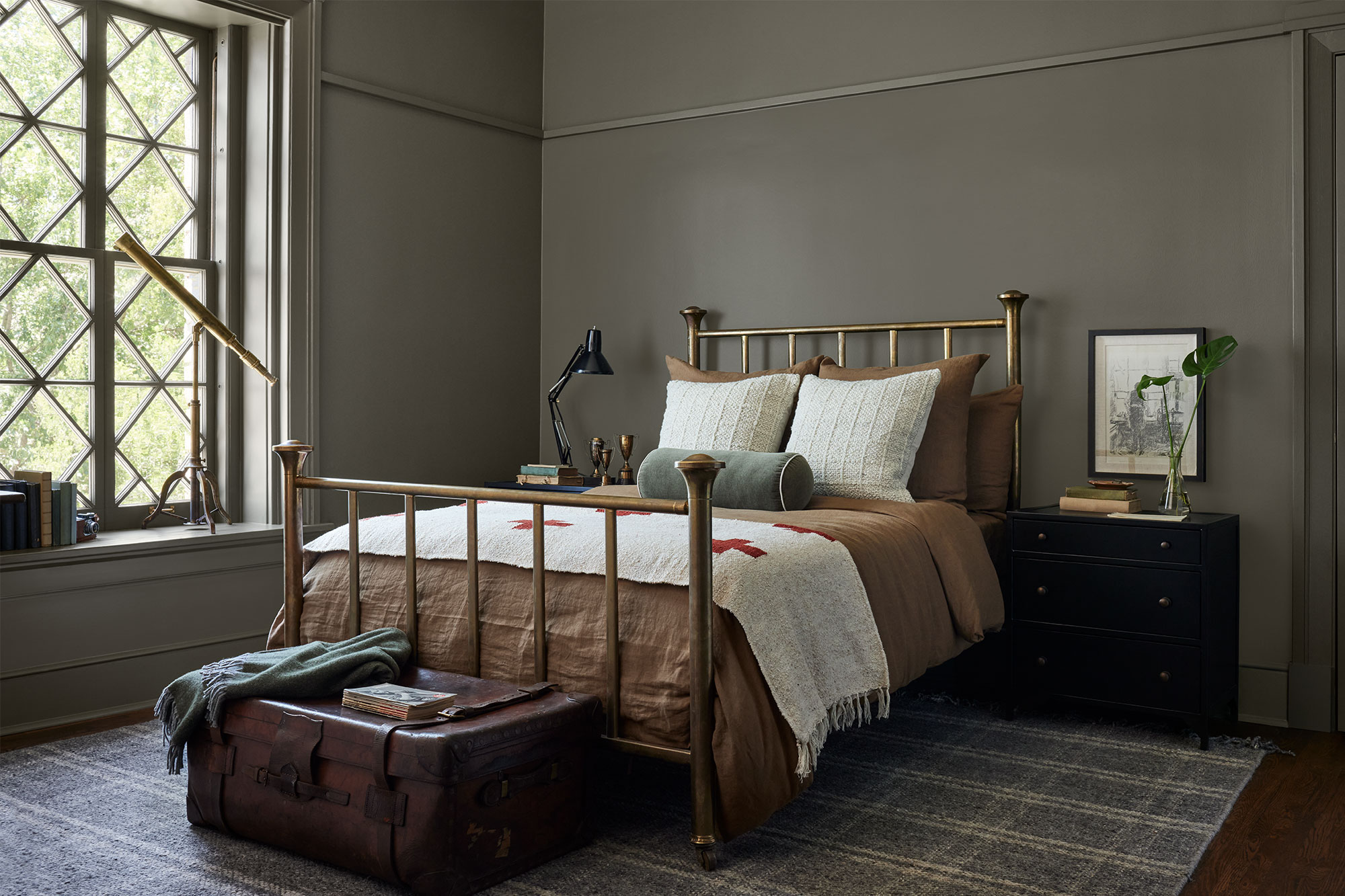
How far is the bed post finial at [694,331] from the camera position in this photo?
4398 millimetres

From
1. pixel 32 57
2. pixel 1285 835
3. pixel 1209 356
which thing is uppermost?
pixel 32 57

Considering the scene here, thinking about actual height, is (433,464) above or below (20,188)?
below

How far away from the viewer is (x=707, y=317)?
14.7 ft

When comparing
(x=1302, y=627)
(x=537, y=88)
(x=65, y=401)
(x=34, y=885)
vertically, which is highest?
(x=537, y=88)

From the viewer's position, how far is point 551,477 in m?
4.30

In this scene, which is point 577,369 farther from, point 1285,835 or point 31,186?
point 1285,835

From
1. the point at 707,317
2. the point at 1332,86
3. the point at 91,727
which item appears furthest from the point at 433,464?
the point at 1332,86

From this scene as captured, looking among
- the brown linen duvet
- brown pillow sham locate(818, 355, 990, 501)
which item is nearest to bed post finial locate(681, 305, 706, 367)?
brown pillow sham locate(818, 355, 990, 501)

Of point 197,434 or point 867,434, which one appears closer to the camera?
point 867,434

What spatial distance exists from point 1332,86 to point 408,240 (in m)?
3.19

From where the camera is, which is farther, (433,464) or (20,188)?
(433,464)

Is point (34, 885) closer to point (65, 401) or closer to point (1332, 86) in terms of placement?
point (65, 401)

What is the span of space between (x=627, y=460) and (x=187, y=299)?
170cm

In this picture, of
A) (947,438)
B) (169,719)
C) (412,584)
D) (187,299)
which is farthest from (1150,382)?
(187,299)
